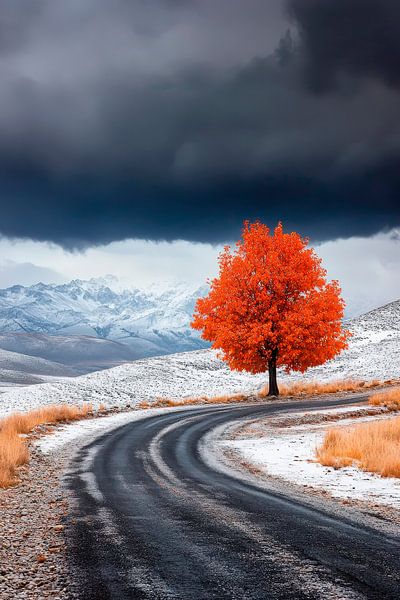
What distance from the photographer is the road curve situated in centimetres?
530

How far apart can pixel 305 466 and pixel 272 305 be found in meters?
20.3

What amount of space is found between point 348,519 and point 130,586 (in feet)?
14.3

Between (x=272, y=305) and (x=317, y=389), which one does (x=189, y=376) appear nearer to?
(x=317, y=389)

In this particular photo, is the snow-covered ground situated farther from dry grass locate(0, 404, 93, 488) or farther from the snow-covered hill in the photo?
the snow-covered hill

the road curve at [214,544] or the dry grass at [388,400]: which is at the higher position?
the dry grass at [388,400]

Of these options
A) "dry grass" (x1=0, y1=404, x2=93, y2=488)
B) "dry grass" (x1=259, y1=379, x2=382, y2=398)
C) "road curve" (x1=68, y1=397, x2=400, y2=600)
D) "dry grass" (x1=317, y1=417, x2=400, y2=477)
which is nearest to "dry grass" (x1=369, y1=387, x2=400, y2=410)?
"dry grass" (x1=259, y1=379, x2=382, y2=398)

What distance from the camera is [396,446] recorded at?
48.1 feet

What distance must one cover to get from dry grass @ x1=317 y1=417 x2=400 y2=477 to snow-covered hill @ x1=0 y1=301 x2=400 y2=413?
77.3 feet

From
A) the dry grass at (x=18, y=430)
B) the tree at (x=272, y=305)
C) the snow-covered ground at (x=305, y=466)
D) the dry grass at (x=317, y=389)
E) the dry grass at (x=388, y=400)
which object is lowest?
the snow-covered ground at (x=305, y=466)

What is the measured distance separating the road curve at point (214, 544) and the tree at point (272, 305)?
2141 cm

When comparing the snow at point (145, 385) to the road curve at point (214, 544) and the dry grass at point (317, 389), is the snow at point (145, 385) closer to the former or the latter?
the dry grass at point (317, 389)

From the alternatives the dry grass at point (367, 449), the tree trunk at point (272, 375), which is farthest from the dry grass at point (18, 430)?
the tree trunk at point (272, 375)

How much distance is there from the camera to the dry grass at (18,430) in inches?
521

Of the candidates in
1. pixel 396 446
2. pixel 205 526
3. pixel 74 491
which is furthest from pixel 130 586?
pixel 396 446
